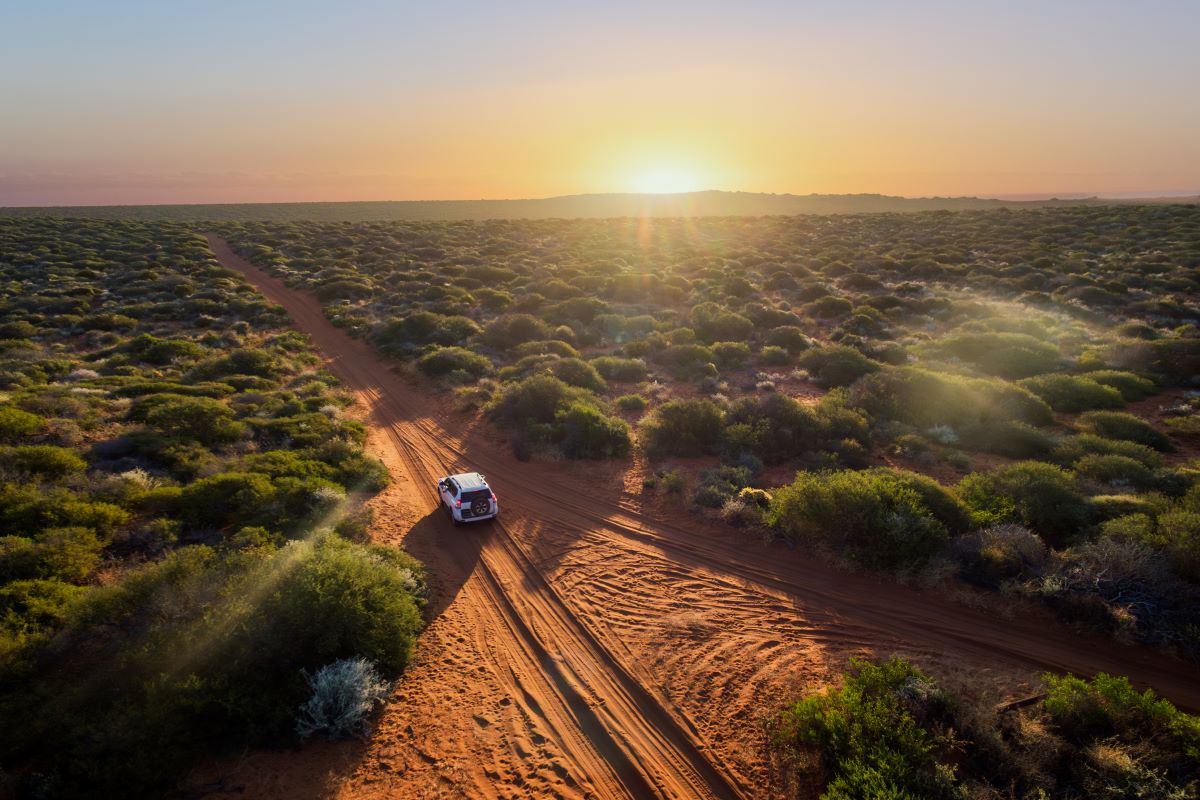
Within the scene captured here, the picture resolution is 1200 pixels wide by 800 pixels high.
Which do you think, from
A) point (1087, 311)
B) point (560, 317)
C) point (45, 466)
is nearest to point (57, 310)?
point (45, 466)

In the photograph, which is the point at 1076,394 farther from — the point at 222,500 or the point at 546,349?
the point at 222,500

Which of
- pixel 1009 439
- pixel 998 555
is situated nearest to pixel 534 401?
pixel 998 555

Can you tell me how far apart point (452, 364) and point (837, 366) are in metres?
17.0

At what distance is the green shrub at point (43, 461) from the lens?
11.4 metres

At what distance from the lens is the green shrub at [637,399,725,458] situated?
16.0 meters

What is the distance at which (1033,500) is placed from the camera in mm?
11250

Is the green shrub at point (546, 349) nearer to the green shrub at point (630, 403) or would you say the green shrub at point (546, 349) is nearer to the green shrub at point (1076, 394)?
the green shrub at point (630, 403)

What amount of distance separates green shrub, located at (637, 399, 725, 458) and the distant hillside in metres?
110

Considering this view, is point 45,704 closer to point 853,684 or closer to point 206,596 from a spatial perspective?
point 206,596

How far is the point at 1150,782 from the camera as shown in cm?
562

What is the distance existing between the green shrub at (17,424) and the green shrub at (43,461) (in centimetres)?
182

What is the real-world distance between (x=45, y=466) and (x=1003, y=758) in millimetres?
19053

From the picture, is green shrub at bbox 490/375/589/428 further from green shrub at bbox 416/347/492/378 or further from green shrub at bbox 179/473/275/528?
green shrub at bbox 179/473/275/528

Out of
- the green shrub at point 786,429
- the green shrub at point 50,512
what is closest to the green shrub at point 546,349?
the green shrub at point 786,429
